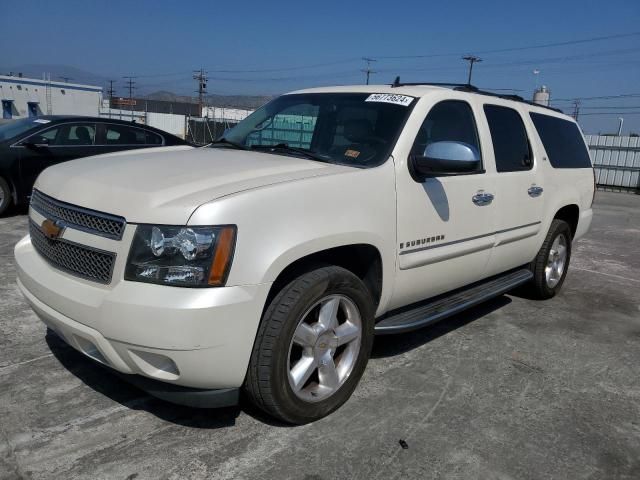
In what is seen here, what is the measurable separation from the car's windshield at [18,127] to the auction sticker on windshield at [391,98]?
6.30 m

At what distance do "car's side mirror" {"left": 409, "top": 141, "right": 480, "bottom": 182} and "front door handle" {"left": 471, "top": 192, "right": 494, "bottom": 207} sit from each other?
532 mm

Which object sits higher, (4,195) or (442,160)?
(442,160)

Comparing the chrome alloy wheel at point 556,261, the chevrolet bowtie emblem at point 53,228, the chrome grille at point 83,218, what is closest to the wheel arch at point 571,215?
the chrome alloy wheel at point 556,261

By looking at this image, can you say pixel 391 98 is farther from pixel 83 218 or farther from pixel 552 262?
pixel 552 262

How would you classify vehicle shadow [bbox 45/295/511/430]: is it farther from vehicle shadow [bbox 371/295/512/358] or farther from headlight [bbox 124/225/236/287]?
headlight [bbox 124/225/236/287]

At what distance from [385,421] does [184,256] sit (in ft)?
4.81

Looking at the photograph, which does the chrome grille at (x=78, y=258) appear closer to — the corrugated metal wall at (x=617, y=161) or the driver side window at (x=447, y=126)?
the driver side window at (x=447, y=126)

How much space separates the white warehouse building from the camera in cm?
5019

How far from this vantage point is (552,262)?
560 cm

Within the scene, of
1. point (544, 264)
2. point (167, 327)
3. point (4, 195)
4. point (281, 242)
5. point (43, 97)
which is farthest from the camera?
point (43, 97)

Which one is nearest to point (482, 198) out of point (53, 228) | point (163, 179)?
point (163, 179)

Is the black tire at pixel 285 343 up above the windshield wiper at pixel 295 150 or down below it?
below

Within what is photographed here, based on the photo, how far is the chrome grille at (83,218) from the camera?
2.57 meters

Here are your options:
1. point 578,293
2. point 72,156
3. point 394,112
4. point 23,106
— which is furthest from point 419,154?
point 23,106
